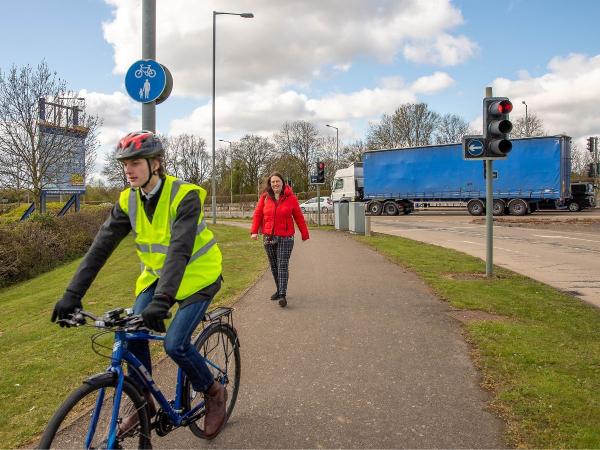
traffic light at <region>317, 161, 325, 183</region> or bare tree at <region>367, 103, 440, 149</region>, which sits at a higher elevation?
bare tree at <region>367, 103, 440, 149</region>

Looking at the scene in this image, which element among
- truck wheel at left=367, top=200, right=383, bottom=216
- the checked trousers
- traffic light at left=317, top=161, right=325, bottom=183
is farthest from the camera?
truck wheel at left=367, top=200, right=383, bottom=216

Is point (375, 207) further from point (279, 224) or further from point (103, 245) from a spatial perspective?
point (103, 245)

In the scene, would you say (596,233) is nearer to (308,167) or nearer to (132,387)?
(132,387)

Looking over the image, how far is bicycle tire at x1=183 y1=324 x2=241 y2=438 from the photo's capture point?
3133 mm

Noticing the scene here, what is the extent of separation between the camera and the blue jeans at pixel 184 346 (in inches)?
108

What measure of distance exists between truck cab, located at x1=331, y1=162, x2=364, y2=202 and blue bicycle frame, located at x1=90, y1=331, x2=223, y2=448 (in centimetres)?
3569

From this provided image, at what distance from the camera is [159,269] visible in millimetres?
2883

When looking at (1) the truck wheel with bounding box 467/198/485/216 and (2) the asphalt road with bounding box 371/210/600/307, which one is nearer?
(2) the asphalt road with bounding box 371/210/600/307

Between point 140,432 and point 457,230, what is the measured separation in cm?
2029

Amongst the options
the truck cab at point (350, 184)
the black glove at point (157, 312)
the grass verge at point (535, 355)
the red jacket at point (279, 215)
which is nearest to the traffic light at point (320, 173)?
the truck cab at point (350, 184)

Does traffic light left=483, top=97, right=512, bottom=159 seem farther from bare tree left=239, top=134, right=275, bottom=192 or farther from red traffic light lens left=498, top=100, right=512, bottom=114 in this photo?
bare tree left=239, top=134, right=275, bottom=192

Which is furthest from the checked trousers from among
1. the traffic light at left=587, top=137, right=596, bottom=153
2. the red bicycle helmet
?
the traffic light at left=587, top=137, right=596, bottom=153

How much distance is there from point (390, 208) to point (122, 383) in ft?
107

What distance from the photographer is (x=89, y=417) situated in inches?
97.9
